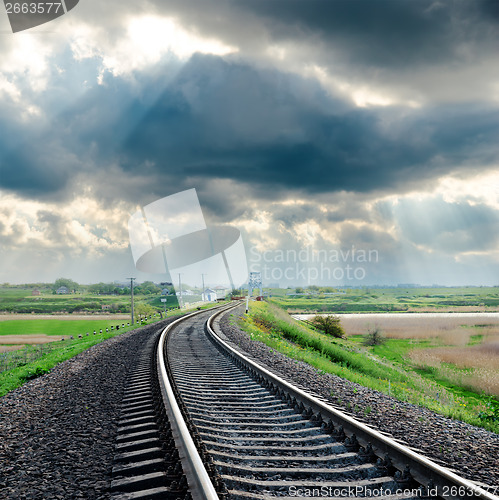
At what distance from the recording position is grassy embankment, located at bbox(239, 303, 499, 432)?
943cm

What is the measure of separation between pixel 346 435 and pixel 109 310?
312ft

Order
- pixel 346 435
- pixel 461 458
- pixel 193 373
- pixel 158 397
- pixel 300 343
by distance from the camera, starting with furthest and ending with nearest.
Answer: pixel 300 343 < pixel 193 373 < pixel 158 397 < pixel 346 435 < pixel 461 458

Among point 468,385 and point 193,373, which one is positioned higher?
point 193,373

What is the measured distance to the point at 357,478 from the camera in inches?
156

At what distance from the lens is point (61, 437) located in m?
5.21

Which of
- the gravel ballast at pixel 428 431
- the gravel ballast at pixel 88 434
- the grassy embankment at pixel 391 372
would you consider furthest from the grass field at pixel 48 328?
the gravel ballast at pixel 428 431

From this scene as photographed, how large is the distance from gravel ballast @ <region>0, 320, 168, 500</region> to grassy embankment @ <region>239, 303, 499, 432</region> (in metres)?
4.08

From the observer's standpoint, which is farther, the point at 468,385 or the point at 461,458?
the point at 468,385

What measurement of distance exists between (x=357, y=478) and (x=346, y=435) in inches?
41.0

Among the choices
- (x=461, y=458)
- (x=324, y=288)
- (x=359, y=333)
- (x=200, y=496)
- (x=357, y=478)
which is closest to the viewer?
(x=200, y=496)

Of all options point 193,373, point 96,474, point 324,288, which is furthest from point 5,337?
point 324,288

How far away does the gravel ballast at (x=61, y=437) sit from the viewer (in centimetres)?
389

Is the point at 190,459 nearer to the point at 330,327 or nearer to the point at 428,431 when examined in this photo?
the point at 428,431

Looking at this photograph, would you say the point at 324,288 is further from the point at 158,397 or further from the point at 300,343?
the point at 158,397
